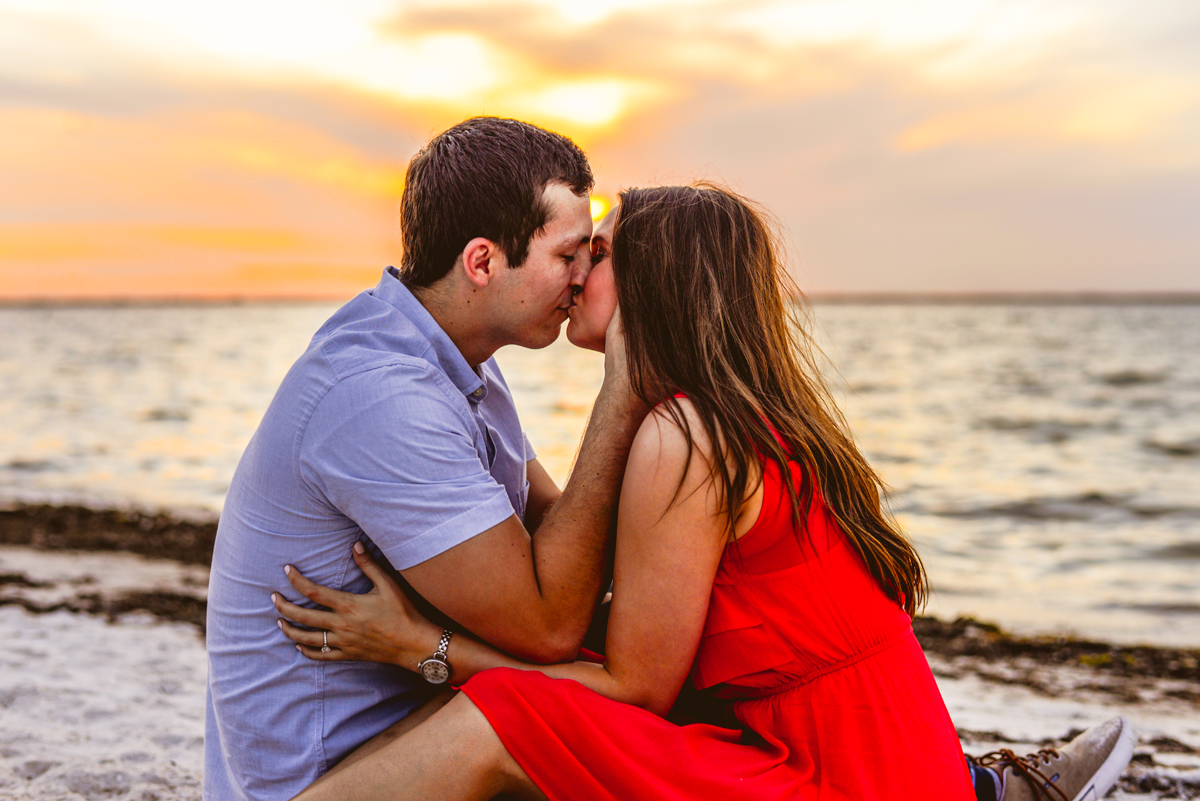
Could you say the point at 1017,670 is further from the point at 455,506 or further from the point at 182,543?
the point at 182,543

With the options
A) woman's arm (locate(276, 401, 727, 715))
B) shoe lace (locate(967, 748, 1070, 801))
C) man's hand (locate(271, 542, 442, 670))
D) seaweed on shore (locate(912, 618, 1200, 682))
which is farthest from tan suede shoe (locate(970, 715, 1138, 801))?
seaweed on shore (locate(912, 618, 1200, 682))

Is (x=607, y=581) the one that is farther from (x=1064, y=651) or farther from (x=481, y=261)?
(x=1064, y=651)

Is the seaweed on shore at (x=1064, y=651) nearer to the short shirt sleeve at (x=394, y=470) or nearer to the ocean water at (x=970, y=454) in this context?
the ocean water at (x=970, y=454)

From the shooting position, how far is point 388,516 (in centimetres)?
191

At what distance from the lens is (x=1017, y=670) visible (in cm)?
522

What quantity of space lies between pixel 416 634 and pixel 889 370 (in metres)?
27.6

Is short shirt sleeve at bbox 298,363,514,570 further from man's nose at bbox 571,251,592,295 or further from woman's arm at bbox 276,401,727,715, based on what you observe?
man's nose at bbox 571,251,592,295

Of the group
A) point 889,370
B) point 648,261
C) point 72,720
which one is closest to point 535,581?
point 648,261

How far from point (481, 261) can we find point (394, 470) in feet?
2.55

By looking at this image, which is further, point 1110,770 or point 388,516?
point 1110,770

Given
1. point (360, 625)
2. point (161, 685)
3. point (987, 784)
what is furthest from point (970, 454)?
point (360, 625)

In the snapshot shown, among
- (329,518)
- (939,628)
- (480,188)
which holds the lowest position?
(939,628)

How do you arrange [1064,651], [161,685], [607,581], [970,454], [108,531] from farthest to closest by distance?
[970,454] < [108,531] < [1064,651] < [161,685] < [607,581]

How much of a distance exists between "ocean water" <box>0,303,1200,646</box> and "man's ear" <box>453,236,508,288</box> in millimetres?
1075
